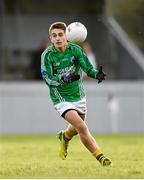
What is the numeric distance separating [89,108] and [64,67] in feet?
41.3

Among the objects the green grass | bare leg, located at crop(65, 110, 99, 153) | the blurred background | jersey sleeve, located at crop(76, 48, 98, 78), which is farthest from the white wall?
bare leg, located at crop(65, 110, 99, 153)

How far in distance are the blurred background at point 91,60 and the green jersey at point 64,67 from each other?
443 inches

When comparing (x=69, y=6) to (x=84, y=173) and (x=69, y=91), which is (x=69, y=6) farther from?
(x=84, y=173)

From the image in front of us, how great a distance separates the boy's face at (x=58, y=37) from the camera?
1336 centimetres

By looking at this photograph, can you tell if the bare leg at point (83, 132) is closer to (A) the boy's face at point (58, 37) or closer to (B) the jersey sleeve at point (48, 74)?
(B) the jersey sleeve at point (48, 74)

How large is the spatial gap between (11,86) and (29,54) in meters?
1.26

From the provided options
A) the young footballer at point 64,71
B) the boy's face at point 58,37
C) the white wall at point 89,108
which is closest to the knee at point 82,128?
the young footballer at point 64,71

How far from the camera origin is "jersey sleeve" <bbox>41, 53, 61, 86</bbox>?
1325 centimetres

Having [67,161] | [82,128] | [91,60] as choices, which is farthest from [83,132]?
[91,60]

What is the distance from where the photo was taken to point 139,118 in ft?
85.9

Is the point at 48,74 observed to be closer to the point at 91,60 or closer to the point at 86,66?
the point at 86,66

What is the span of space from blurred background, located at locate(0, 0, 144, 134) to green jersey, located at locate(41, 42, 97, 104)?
36.9ft

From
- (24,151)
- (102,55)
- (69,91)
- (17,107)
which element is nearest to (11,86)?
(17,107)

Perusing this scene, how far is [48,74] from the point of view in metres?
13.3
